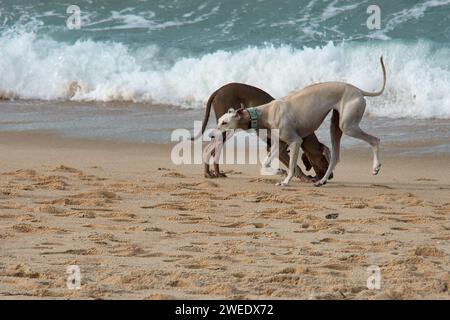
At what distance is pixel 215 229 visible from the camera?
8289 mm

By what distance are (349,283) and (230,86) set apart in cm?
486

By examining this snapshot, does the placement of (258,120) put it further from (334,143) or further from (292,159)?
(334,143)

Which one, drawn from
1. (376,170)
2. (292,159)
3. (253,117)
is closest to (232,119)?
(253,117)

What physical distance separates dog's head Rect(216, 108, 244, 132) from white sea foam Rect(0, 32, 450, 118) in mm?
5239

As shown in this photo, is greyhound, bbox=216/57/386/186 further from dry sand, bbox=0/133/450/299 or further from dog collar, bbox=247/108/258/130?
dry sand, bbox=0/133/450/299

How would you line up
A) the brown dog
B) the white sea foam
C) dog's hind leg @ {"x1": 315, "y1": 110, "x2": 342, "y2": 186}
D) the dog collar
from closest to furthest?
→ the dog collar, dog's hind leg @ {"x1": 315, "y1": 110, "x2": 342, "y2": 186}, the brown dog, the white sea foam

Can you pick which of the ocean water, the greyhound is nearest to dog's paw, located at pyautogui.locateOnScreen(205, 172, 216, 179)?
the greyhound

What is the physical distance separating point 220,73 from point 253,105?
24.2ft

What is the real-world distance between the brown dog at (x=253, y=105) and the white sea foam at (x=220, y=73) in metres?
4.40

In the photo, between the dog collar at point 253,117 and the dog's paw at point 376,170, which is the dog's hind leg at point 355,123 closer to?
the dog's paw at point 376,170

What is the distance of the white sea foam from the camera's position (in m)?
16.1

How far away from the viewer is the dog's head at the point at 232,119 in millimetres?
10336
